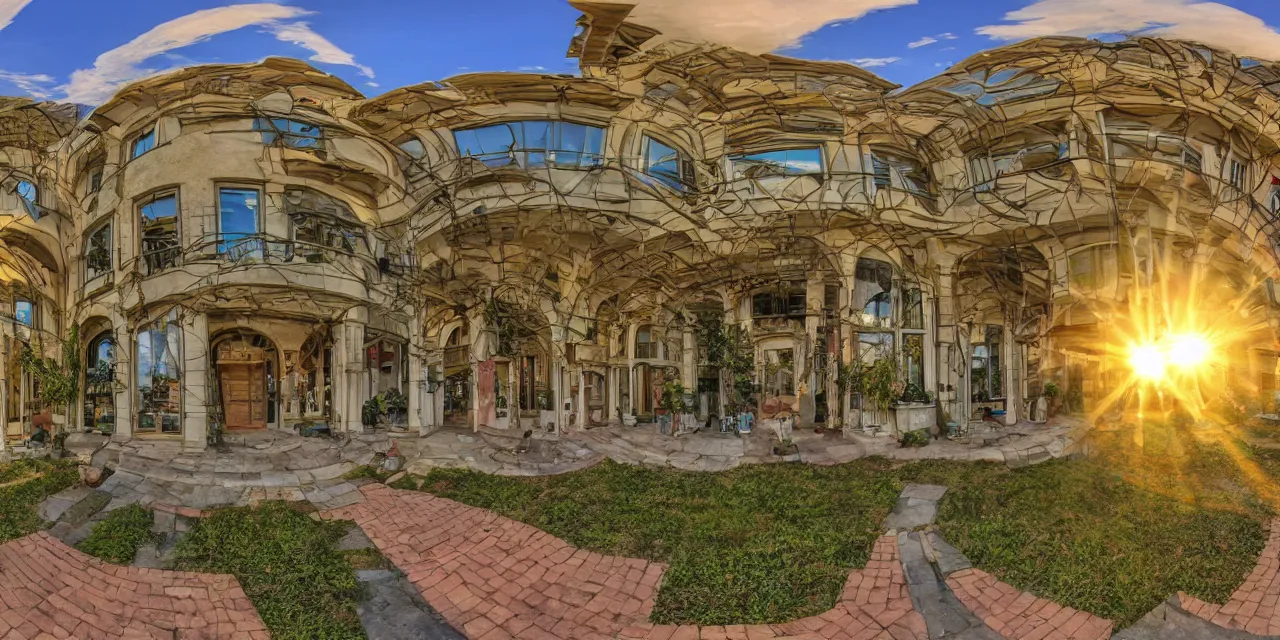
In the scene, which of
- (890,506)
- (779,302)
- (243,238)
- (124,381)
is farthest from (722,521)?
(124,381)

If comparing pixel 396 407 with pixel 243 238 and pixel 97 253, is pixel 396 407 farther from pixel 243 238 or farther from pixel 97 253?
pixel 97 253

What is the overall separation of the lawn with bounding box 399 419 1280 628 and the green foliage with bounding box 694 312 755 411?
1.28ft

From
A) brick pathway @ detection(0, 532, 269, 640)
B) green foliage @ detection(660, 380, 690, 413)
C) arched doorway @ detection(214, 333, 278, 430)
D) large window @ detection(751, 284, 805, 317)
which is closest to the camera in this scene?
brick pathway @ detection(0, 532, 269, 640)

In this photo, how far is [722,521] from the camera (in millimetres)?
2812

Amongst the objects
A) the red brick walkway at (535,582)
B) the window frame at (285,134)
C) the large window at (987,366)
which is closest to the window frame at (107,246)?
the window frame at (285,134)

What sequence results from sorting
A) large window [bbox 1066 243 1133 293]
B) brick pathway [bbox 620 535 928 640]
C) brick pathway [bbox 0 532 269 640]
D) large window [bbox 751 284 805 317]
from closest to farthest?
brick pathway [bbox 0 532 269 640]
brick pathway [bbox 620 535 928 640]
large window [bbox 1066 243 1133 293]
large window [bbox 751 284 805 317]

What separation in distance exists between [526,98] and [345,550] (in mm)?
2115

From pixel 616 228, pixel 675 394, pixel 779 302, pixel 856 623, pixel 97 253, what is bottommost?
pixel 856 623

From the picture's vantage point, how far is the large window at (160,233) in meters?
2.60

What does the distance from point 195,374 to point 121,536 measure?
67cm

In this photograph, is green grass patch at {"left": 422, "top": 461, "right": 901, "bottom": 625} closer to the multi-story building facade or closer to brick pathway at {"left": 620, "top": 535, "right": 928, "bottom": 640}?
brick pathway at {"left": 620, "top": 535, "right": 928, "bottom": 640}

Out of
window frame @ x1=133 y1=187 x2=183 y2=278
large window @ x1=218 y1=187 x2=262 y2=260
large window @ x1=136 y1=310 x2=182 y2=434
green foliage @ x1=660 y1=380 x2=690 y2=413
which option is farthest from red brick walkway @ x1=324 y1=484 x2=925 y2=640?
window frame @ x1=133 y1=187 x2=183 y2=278

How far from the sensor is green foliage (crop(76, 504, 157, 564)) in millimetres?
2369

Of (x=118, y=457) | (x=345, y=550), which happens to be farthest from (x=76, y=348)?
(x=345, y=550)
